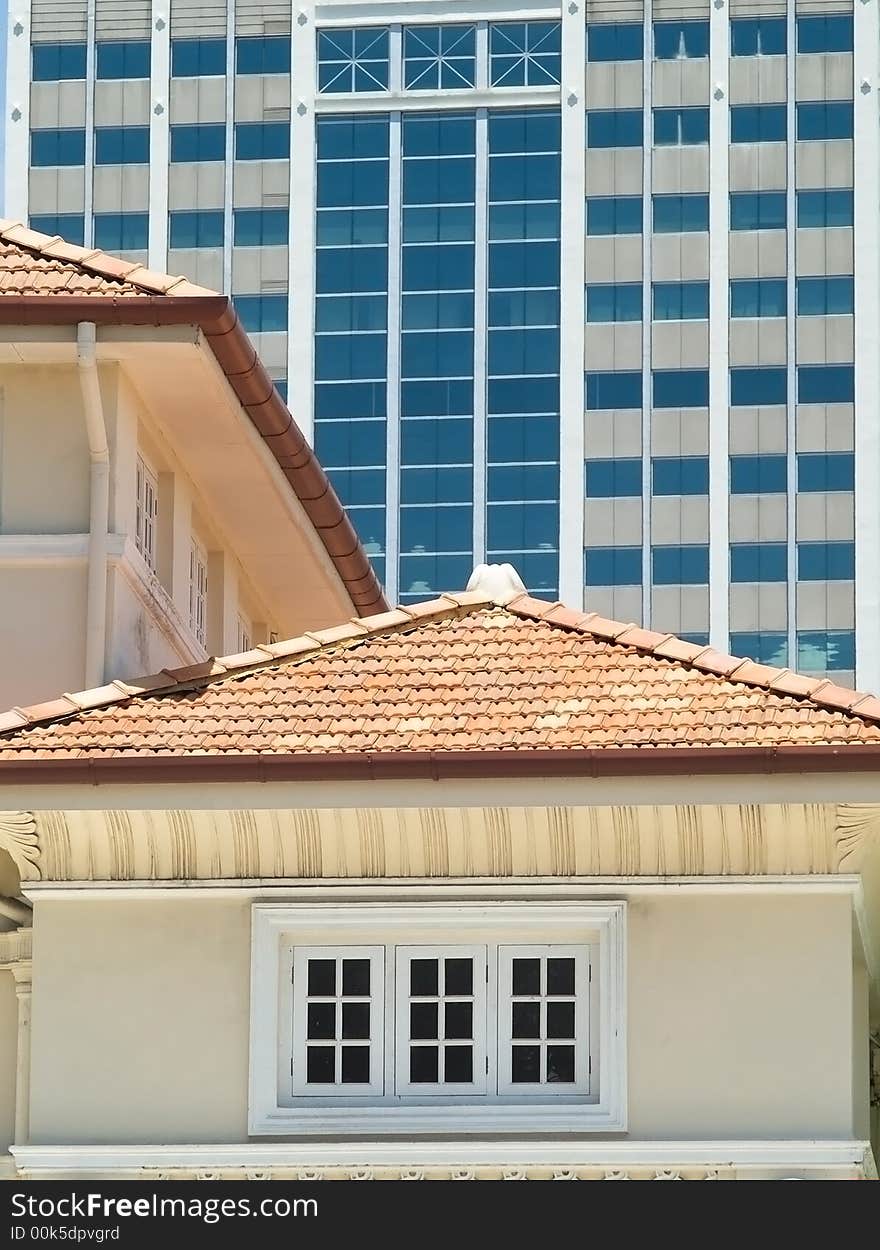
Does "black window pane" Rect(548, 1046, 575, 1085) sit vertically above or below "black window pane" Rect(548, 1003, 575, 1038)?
below

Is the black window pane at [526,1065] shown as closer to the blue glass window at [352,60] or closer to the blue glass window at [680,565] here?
the blue glass window at [680,565]

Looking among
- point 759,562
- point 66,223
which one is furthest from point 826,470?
point 66,223

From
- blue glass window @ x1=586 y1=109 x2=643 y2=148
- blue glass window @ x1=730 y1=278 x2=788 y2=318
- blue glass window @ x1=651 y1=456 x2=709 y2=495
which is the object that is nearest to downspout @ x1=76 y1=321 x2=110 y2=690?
blue glass window @ x1=651 y1=456 x2=709 y2=495

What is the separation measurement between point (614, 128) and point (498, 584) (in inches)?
3827

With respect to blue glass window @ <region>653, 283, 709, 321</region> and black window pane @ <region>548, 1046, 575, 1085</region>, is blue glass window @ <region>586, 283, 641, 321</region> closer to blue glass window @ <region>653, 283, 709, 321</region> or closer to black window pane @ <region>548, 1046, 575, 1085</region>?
blue glass window @ <region>653, 283, 709, 321</region>

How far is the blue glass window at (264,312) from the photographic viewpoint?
107625 mm

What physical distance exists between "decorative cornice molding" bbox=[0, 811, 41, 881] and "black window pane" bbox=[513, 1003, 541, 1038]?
2.53 meters

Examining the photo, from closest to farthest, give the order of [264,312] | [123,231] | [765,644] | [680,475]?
[765,644] → [680,475] → [264,312] → [123,231]

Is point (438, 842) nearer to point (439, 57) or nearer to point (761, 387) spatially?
point (761, 387)

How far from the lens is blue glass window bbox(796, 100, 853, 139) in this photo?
10738cm

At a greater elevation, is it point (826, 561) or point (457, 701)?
point (826, 561)

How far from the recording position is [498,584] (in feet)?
50.2

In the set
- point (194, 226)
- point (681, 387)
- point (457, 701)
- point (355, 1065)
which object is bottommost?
point (355, 1065)

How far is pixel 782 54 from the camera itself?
108125 mm
